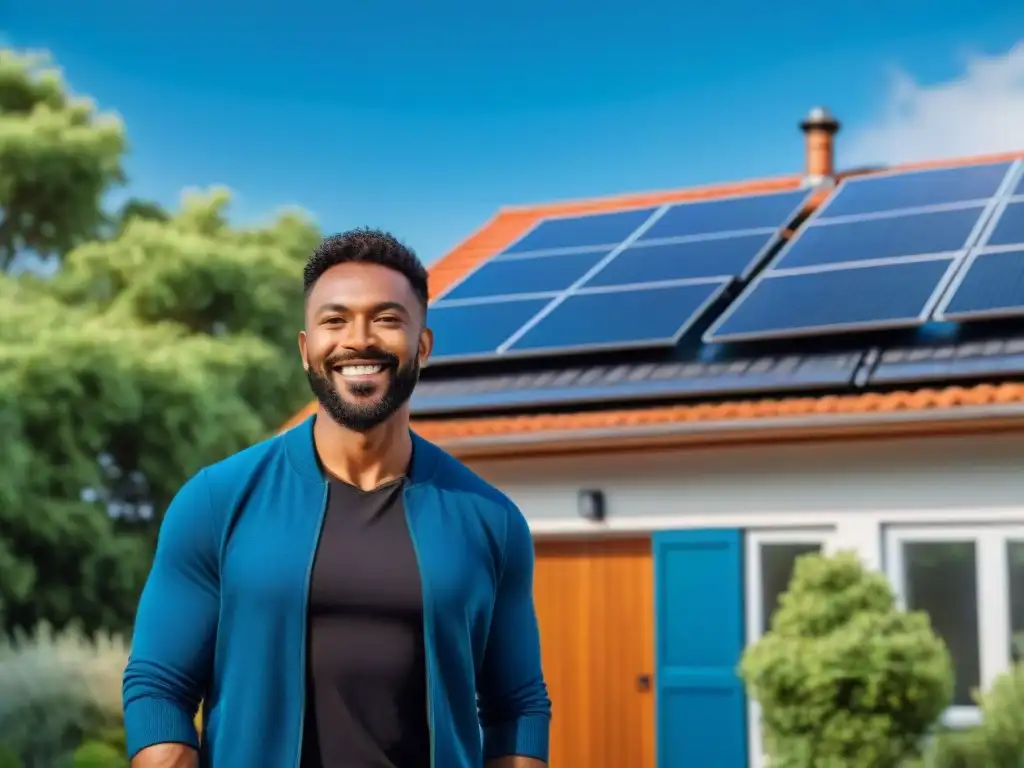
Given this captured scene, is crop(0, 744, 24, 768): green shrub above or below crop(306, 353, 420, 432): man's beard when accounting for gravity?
below

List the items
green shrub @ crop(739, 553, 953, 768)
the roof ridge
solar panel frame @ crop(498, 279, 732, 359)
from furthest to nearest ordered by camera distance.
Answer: the roof ridge
solar panel frame @ crop(498, 279, 732, 359)
green shrub @ crop(739, 553, 953, 768)

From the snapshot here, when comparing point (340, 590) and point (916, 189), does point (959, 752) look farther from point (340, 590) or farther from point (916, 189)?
point (916, 189)

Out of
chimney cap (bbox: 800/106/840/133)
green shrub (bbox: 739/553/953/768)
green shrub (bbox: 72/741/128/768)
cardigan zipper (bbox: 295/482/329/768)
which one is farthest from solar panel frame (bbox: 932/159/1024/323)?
cardigan zipper (bbox: 295/482/329/768)

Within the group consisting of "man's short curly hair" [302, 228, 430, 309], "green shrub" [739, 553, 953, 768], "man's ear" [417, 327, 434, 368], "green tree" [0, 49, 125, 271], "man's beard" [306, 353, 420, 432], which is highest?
"green tree" [0, 49, 125, 271]

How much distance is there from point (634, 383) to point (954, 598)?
8.66 ft

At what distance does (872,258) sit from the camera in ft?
36.8

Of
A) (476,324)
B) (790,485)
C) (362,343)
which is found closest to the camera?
(362,343)

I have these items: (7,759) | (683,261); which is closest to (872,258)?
(683,261)

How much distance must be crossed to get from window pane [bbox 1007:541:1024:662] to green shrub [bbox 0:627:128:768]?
636cm

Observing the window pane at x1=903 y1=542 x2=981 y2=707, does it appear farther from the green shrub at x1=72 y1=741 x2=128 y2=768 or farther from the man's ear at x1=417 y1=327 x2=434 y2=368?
the man's ear at x1=417 y1=327 x2=434 y2=368

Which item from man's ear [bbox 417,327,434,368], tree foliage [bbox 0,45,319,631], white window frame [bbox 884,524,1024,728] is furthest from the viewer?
tree foliage [bbox 0,45,319,631]

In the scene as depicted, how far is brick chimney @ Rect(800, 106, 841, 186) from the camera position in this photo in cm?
1468

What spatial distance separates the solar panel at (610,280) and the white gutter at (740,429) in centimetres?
80

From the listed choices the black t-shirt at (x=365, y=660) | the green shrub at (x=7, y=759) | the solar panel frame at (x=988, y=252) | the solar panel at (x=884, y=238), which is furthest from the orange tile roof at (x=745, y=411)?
the black t-shirt at (x=365, y=660)
